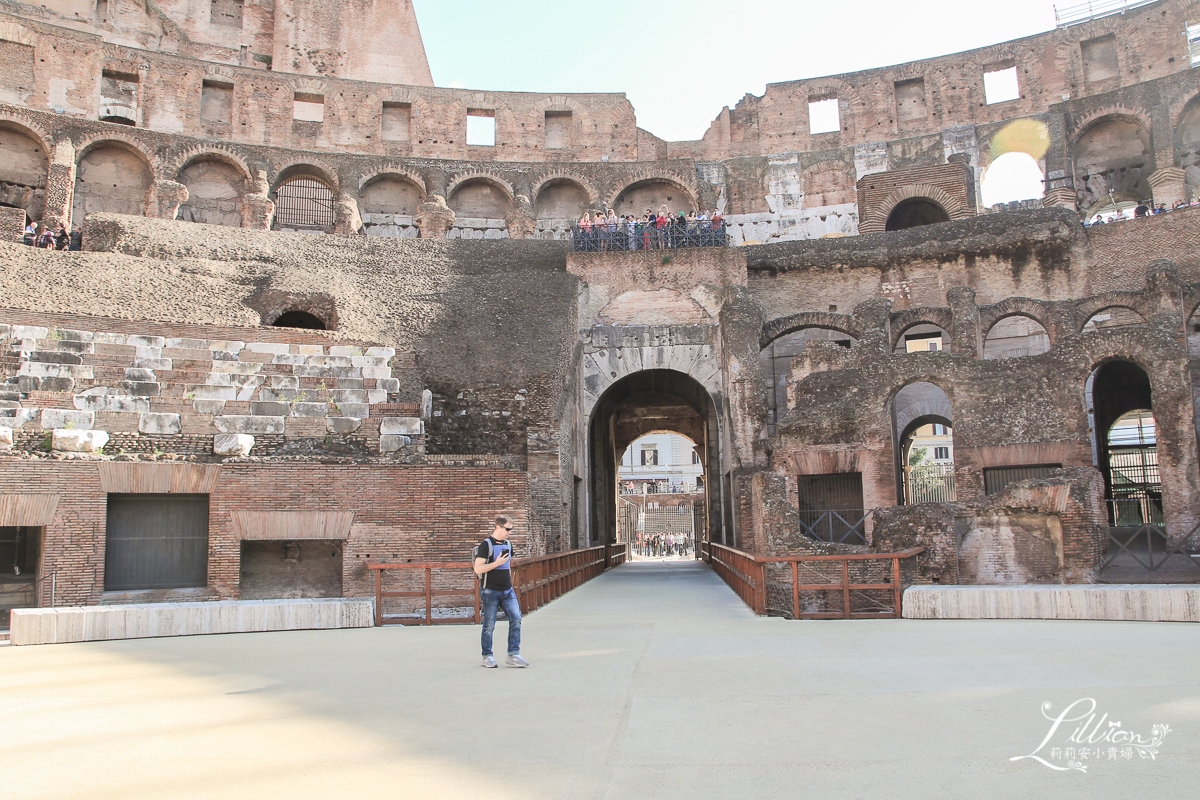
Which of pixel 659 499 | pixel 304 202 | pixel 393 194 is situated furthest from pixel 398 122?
pixel 659 499

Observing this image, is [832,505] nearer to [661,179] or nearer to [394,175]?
[661,179]

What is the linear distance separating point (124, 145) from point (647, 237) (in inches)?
666

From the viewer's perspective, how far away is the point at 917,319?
2081 cm

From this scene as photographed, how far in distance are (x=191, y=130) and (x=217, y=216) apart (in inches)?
142

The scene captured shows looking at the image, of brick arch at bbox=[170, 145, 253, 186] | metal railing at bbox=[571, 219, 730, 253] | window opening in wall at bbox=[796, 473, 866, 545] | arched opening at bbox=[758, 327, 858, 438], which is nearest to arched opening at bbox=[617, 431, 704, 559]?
arched opening at bbox=[758, 327, 858, 438]

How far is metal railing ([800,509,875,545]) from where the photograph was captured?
52.5 feet

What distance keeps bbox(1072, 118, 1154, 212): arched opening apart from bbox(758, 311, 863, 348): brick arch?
12576 millimetres

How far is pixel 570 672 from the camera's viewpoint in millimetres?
6211

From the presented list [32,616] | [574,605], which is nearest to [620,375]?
[574,605]

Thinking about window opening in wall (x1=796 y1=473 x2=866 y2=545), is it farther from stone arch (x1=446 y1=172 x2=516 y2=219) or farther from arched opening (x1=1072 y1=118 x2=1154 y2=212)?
stone arch (x1=446 y1=172 x2=516 y2=219)

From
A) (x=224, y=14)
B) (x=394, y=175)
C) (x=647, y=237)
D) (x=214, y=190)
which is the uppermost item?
(x=224, y=14)

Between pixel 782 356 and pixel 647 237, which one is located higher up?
pixel 647 237

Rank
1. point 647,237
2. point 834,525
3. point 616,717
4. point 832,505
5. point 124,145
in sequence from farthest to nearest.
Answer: point 124,145
point 647,237
point 832,505
point 834,525
point 616,717

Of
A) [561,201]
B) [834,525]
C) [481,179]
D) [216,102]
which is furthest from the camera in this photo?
[561,201]
